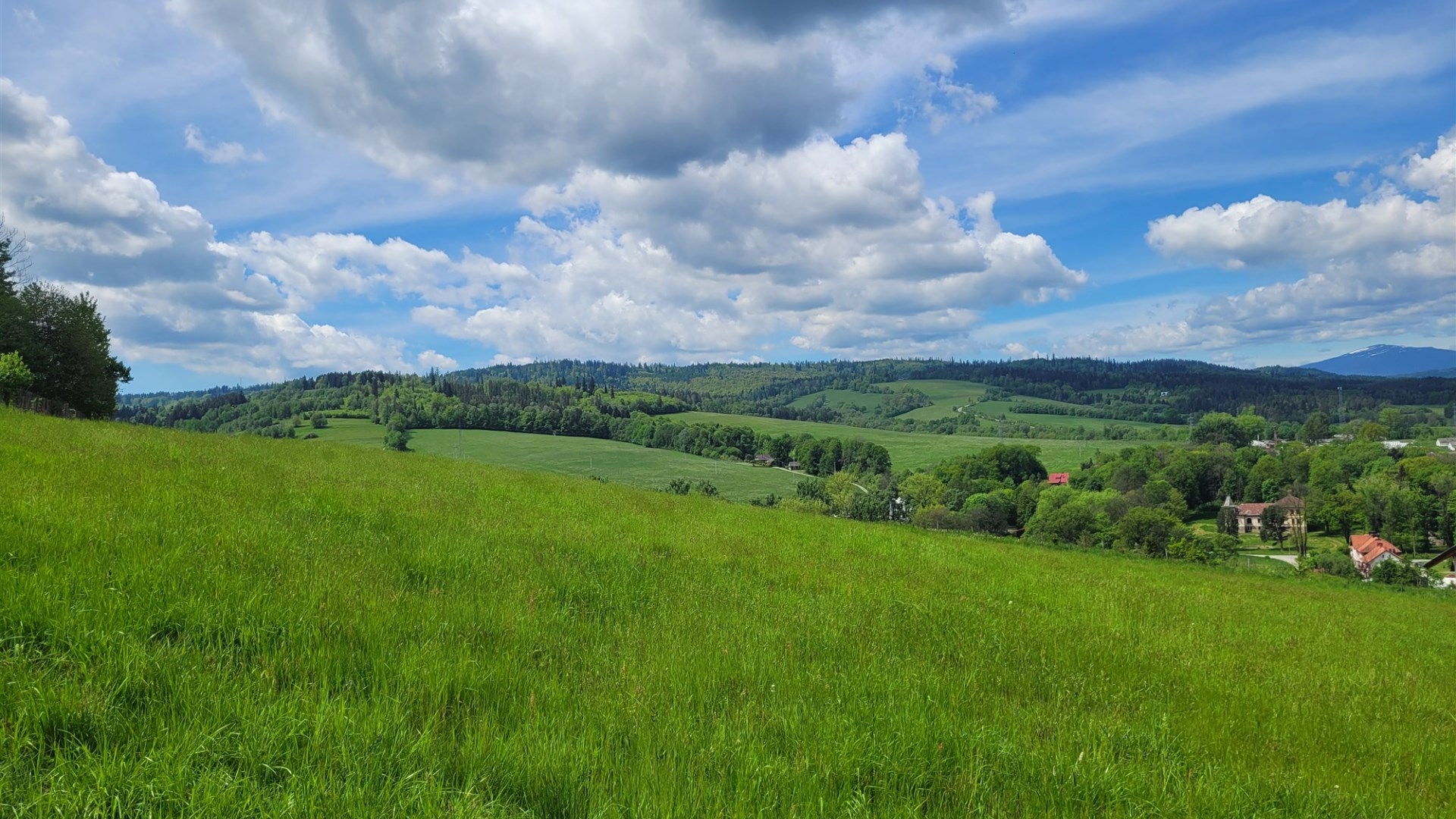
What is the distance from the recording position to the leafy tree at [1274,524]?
11638 centimetres

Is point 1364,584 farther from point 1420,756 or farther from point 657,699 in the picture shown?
point 657,699

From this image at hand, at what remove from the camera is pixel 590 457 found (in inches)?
5049

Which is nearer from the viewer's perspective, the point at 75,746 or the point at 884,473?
the point at 75,746

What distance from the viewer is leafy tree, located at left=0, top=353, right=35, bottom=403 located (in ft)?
88.0

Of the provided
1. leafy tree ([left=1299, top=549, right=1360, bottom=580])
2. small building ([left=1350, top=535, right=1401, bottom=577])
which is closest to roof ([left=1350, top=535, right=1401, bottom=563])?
small building ([left=1350, top=535, right=1401, bottom=577])

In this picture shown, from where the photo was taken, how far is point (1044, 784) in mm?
3895

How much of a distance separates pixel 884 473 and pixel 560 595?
148 meters

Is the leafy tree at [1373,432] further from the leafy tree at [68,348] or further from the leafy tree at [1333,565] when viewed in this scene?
the leafy tree at [68,348]

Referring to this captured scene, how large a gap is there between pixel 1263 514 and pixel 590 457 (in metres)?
125

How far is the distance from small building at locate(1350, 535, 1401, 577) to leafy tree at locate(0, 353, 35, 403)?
429ft

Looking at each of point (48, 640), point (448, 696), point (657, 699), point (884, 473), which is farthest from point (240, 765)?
point (884, 473)

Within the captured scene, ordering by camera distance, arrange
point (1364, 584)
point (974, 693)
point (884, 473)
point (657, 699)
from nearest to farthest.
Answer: point (657, 699)
point (974, 693)
point (1364, 584)
point (884, 473)

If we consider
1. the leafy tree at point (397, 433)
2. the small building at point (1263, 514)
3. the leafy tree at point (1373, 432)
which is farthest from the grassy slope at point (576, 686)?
the leafy tree at point (1373, 432)

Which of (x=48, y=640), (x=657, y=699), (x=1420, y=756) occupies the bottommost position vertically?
(x=1420, y=756)
